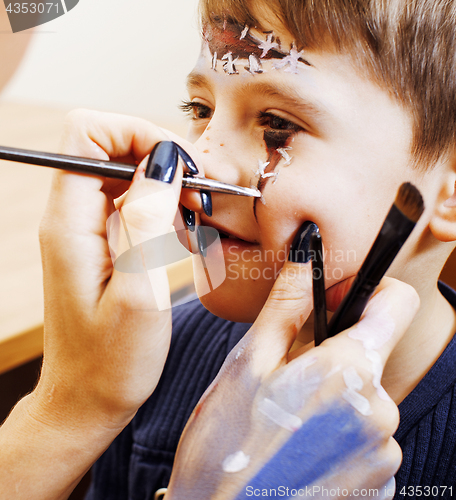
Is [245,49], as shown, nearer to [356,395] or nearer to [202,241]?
[202,241]

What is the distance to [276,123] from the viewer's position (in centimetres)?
53

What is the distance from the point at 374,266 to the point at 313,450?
0.18m

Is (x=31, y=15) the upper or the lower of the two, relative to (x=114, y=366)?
upper

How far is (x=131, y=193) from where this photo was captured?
435 millimetres

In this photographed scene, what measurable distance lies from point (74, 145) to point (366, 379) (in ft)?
1.26

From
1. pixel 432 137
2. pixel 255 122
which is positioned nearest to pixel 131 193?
pixel 255 122

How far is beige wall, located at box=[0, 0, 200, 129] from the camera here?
78cm

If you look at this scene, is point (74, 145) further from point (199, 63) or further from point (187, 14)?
point (187, 14)

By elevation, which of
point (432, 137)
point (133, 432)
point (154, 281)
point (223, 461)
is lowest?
point (133, 432)

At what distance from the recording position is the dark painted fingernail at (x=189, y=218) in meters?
0.58

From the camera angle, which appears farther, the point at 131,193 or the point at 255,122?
the point at 255,122

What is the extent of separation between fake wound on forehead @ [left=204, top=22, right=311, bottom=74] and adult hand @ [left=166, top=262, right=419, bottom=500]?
29 centimetres

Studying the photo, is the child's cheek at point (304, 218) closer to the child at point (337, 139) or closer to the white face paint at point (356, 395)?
the child at point (337, 139)

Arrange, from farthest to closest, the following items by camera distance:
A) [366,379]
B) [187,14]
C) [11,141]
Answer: [11,141], [187,14], [366,379]
